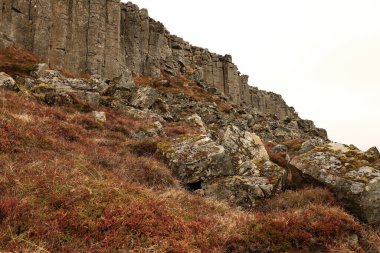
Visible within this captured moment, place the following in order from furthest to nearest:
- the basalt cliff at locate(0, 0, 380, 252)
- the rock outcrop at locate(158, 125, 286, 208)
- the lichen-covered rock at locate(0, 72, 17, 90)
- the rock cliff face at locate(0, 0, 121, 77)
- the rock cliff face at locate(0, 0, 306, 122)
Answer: the rock cliff face at locate(0, 0, 306, 122) → the rock cliff face at locate(0, 0, 121, 77) → the lichen-covered rock at locate(0, 72, 17, 90) → the rock outcrop at locate(158, 125, 286, 208) → the basalt cliff at locate(0, 0, 380, 252)

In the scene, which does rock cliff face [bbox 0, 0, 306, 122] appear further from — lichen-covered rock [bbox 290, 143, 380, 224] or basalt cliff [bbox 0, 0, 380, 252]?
lichen-covered rock [bbox 290, 143, 380, 224]

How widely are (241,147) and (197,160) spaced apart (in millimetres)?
3439

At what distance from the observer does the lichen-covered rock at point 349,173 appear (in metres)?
10.9

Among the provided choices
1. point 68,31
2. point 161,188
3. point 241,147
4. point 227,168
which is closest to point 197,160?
point 227,168

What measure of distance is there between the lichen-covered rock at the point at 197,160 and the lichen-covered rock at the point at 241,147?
1.22m

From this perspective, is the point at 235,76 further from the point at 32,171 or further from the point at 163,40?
the point at 32,171

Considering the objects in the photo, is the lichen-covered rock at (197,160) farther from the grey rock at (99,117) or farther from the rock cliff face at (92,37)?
the rock cliff face at (92,37)

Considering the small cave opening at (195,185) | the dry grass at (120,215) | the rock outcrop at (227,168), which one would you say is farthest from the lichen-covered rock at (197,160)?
the dry grass at (120,215)

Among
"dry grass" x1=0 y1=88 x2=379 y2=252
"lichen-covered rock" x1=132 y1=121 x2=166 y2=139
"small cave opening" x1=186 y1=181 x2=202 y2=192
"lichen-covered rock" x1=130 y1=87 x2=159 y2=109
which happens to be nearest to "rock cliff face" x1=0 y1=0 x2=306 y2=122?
"lichen-covered rock" x1=130 y1=87 x2=159 y2=109

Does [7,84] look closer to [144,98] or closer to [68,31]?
[144,98]

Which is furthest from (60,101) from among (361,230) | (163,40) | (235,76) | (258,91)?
(258,91)

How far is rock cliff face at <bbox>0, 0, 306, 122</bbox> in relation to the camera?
44.8 metres

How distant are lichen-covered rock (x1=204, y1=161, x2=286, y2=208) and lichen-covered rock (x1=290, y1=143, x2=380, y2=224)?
1181mm

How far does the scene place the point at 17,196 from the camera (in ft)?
26.2
